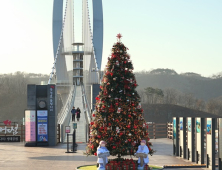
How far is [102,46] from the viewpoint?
67.8 metres

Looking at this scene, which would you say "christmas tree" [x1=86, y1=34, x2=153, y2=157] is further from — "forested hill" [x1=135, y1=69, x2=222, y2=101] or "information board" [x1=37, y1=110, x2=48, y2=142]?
"forested hill" [x1=135, y1=69, x2=222, y2=101]

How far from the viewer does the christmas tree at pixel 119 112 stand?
48.1 feet

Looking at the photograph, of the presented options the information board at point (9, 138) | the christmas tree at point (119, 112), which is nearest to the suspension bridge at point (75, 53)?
the information board at point (9, 138)

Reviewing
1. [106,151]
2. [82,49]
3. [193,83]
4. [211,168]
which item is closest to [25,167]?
[106,151]

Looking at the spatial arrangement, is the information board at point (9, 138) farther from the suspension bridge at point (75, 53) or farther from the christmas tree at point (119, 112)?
the suspension bridge at point (75, 53)

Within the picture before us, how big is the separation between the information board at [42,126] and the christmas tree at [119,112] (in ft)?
46.3

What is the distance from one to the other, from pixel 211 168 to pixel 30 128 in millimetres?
14686

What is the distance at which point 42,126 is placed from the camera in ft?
94.4

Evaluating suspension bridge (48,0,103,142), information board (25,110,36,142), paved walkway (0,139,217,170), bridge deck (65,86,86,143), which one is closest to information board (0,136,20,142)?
information board (25,110,36,142)

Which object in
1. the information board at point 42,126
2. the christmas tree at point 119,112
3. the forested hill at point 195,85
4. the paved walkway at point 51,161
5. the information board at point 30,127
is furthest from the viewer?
the forested hill at point 195,85

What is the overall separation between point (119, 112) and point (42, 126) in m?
14.7

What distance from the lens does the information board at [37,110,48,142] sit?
28734 mm

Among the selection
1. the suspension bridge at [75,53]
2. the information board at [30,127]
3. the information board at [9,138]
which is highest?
the suspension bridge at [75,53]

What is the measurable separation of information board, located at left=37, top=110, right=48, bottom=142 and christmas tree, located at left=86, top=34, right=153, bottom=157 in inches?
556
